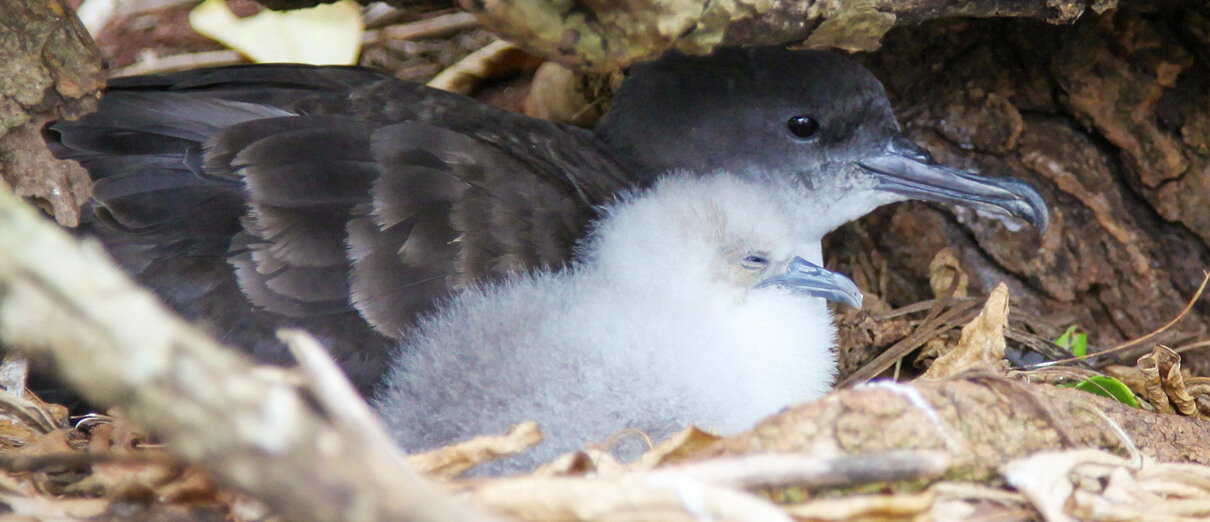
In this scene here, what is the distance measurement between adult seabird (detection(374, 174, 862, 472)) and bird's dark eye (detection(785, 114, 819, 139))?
0.60m

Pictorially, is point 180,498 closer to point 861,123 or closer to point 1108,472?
point 1108,472

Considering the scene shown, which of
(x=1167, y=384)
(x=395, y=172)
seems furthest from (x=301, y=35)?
(x=1167, y=384)

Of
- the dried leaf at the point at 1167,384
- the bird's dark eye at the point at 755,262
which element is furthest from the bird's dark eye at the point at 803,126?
the dried leaf at the point at 1167,384

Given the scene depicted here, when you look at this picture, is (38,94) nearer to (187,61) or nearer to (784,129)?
(187,61)

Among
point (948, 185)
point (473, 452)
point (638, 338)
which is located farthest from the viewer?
point (948, 185)

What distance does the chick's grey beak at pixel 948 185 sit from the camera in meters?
2.89

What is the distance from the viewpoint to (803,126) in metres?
3.03

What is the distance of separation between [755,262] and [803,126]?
2.57 feet

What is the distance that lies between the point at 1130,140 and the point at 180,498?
9.14 feet

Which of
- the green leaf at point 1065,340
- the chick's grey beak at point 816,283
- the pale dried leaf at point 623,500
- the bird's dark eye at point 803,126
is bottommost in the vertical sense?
the green leaf at point 1065,340

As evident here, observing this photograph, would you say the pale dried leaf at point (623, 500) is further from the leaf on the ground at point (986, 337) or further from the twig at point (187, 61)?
the twig at point (187, 61)

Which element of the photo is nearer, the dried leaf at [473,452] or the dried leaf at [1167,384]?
the dried leaf at [473,452]

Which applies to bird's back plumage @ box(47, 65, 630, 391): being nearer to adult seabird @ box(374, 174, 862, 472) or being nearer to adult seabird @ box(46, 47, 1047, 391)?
adult seabird @ box(46, 47, 1047, 391)

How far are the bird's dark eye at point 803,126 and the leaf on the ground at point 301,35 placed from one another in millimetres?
1714
